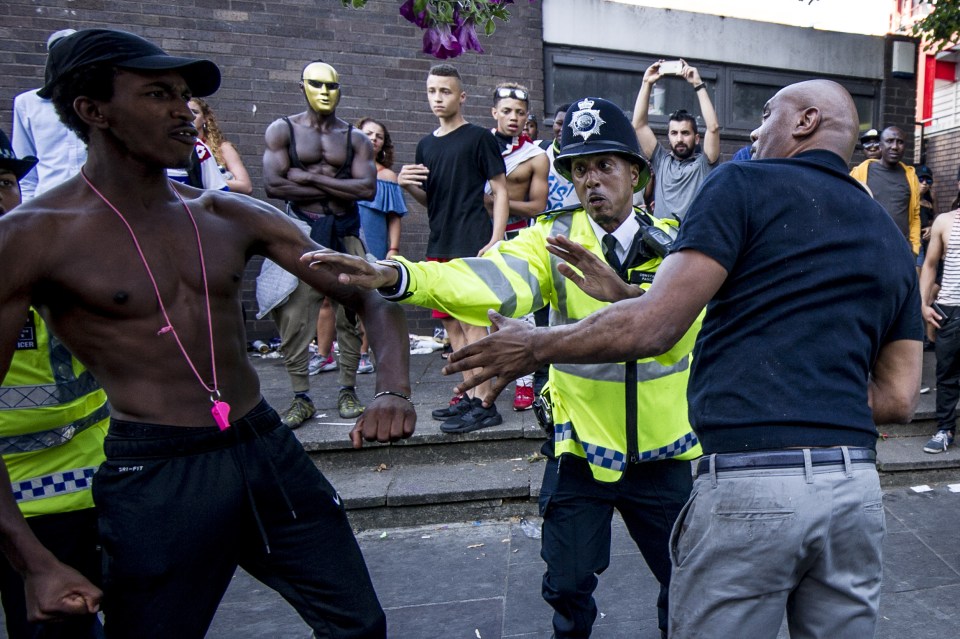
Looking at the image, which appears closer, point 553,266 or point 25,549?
point 25,549

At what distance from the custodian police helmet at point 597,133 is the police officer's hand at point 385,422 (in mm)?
1106

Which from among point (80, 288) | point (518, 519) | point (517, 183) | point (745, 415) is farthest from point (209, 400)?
point (517, 183)

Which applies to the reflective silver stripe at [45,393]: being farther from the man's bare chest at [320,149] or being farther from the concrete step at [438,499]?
the man's bare chest at [320,149]

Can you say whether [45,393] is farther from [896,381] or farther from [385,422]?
[896,381]

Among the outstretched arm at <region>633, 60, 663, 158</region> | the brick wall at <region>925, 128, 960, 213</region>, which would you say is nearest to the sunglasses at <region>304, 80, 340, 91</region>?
the outstretched arm at <region>633, 60, 663, 158</region>

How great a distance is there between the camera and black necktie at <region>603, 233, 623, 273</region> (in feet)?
8.80

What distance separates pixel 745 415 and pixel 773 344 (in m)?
0.18

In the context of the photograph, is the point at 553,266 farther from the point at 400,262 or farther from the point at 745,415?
the point at 745,415

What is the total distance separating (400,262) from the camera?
2.23m

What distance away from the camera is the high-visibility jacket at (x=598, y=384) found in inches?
99.3

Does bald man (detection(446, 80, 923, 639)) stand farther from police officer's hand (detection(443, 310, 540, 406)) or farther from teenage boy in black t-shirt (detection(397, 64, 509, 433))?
teenage boy in black t-shirt (detection(397, 64, 509, 433))

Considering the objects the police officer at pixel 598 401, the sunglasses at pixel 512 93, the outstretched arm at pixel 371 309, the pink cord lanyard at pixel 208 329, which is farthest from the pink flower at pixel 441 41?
the sunglasses at pixel 512 93

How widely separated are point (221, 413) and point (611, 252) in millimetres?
1439

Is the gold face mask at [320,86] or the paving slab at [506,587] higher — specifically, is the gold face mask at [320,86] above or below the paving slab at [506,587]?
above
